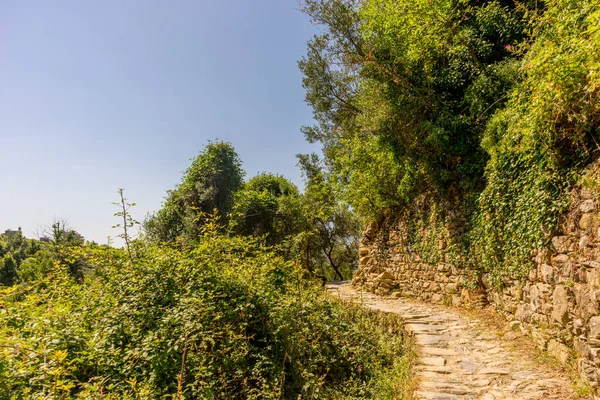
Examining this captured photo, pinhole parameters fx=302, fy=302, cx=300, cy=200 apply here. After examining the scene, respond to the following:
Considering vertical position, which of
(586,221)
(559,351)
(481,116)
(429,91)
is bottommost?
(559,351)

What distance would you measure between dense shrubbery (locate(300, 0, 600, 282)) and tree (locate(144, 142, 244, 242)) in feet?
21.1

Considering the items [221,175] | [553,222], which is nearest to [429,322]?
[553,222]

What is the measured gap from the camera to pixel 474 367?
12.5 feet

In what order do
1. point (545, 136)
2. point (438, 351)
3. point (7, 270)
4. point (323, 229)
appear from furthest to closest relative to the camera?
point (7, 270), point (323, 229), point (438, 351), point (545, 136)

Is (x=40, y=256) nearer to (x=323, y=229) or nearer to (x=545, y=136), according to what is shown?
(x=323, y=229)

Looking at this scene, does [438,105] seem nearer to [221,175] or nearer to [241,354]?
[241,354]

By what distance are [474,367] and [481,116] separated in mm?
4410

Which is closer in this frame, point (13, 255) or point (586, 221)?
point (586, 221)

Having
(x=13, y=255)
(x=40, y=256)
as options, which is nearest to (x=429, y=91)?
(x=40, y=256)

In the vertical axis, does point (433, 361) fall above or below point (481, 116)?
below

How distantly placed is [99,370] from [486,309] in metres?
6.06

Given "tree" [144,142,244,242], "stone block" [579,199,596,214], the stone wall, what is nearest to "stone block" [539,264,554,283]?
the stone wall

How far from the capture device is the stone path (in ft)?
10.4

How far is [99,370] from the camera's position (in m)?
2.90
